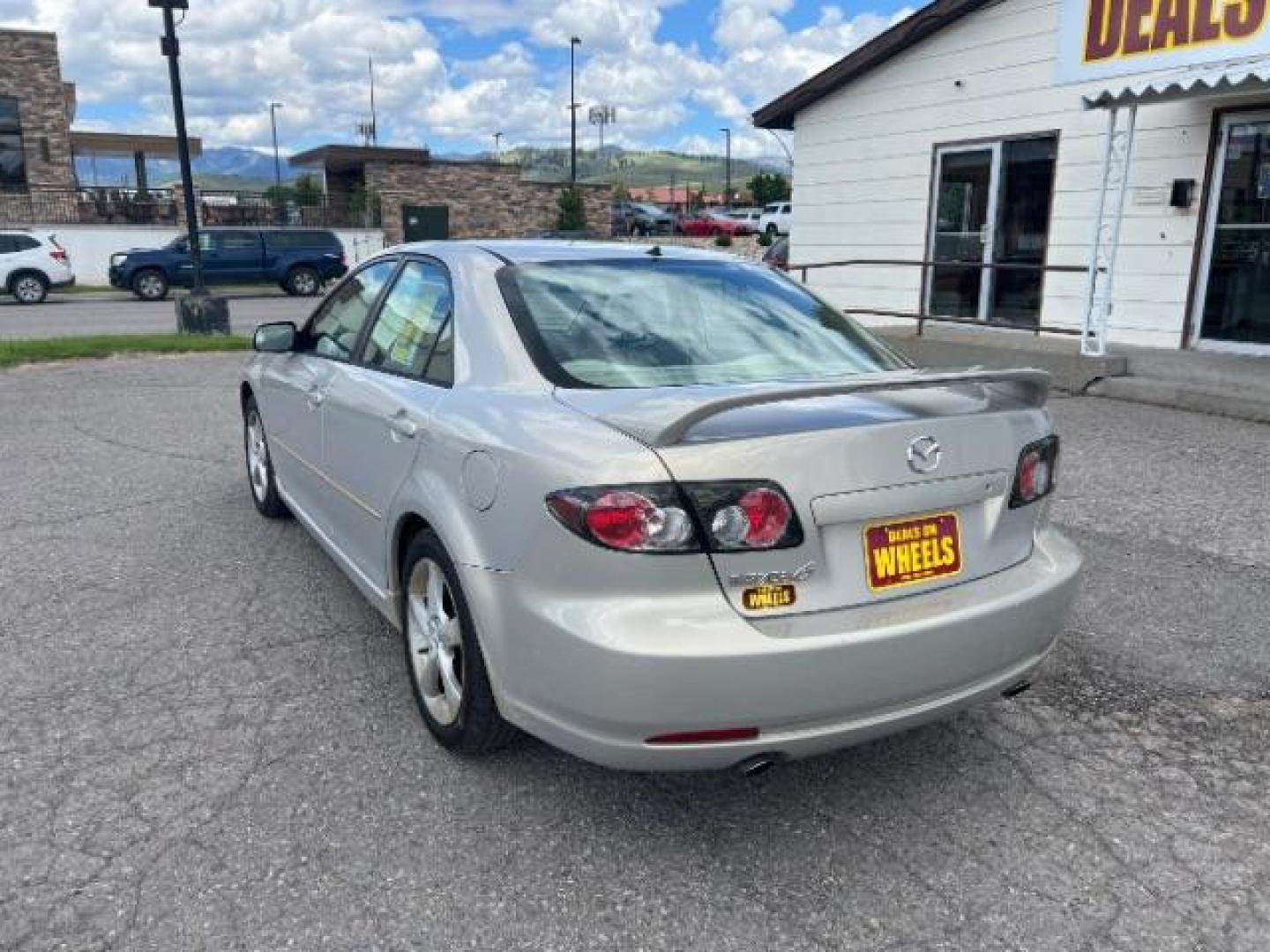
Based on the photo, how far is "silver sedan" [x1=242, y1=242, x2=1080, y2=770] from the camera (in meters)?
2.29

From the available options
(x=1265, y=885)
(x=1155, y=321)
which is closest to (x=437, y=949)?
(x=1265, y=885)

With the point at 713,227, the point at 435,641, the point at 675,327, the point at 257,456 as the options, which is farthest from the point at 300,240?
the point at 713,227

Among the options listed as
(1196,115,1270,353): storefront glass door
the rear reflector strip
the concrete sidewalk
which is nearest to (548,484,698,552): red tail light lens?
the rear reflector strip

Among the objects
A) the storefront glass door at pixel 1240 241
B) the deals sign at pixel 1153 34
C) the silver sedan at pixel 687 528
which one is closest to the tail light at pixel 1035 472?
the silver sedan at pixel 687 528

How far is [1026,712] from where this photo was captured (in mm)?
3354

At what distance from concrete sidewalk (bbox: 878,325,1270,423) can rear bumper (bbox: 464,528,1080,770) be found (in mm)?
5467

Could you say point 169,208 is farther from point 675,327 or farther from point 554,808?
point 554,808

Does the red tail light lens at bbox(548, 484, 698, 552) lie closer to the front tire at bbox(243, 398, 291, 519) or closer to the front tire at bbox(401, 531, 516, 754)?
the front tire at bbox(401, 531, 516, 754)

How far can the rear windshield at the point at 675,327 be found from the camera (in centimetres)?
296

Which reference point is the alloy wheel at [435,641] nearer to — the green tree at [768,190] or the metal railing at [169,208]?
the metal railing at [169,208]

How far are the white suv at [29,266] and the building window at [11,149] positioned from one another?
416 inches

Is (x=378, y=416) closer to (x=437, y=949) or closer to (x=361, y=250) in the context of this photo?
(x=437, y=949)

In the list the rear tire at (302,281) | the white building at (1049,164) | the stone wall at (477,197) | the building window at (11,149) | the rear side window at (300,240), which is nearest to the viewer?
the white building at (1049,164)

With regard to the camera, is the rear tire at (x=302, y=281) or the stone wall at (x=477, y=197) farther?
the stone wall at (x=477, y=197)
